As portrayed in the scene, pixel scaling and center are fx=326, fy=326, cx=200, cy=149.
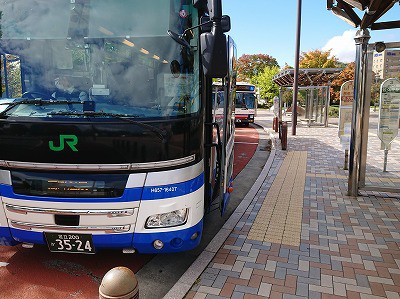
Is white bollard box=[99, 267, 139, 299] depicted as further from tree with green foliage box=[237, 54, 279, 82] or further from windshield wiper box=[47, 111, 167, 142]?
tree with green foliage box=[237, 54, 279, 82]

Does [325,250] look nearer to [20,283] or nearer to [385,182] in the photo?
[20,283]

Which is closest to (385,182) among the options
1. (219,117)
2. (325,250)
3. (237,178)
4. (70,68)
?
(237,178)

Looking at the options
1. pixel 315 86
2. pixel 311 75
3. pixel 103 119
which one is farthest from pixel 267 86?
pixel 103 119

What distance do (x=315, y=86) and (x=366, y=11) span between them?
1479 cm

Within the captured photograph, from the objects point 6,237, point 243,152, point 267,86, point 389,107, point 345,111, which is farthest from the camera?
point 267,86

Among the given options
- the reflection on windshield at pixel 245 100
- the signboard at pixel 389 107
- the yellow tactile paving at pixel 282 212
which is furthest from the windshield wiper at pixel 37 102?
the reflection on windshield at pixel 245 100

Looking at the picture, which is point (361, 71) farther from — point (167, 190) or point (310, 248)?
point (167, 190)

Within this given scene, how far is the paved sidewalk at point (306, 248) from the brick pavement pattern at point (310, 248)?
0.03 feet

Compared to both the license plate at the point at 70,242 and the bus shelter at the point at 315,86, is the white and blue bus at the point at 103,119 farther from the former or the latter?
the bus shelter at the point at 315,86

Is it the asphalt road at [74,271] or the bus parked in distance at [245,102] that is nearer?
the asphalt road at [74,271]

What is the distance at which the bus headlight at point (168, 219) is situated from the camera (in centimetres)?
321

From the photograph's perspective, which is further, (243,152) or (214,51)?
(243,152)

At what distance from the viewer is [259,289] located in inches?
132

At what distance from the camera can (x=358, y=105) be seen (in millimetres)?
6191
